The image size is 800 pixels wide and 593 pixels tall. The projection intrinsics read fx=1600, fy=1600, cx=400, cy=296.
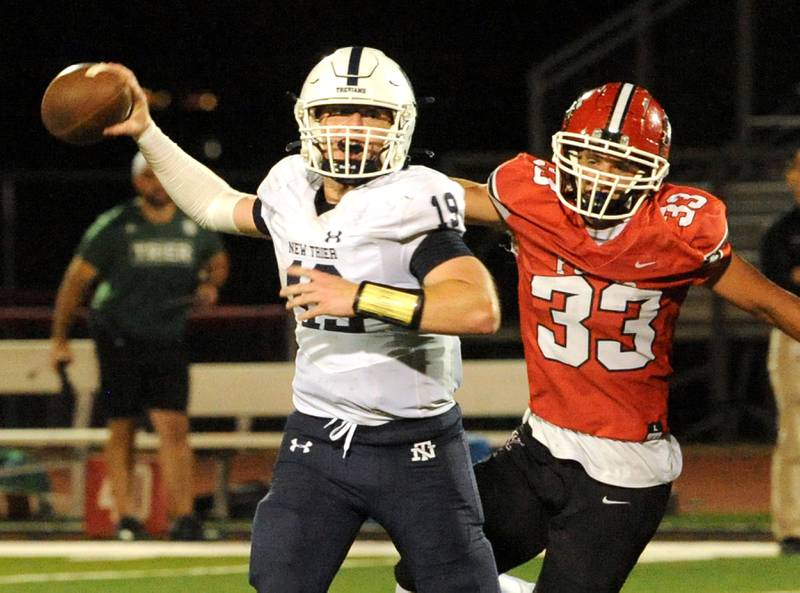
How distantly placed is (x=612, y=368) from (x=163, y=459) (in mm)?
3961

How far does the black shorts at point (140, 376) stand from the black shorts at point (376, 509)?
12.6 ft

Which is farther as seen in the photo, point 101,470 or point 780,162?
point 780,162

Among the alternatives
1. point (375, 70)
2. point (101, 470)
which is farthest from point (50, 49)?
point (375, 70)

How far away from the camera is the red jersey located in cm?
414

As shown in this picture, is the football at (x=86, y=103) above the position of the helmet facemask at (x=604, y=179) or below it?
above

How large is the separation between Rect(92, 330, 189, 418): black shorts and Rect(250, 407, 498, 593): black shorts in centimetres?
384

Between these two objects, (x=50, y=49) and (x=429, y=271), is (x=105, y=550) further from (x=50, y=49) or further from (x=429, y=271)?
(x=50, y=49)

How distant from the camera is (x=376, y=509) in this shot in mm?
3893

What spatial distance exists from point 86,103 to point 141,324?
3592mm

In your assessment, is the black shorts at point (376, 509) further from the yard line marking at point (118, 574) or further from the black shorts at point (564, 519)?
the yard line marking at point (118, 574)

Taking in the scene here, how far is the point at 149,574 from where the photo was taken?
6.77 meters

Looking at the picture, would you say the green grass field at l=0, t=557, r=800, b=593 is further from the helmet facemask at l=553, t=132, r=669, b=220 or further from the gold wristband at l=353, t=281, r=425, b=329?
the gold wristband at l=353, t=281, r=425, b=329

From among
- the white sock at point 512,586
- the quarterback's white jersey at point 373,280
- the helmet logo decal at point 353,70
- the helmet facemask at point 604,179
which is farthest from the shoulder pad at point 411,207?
the white sock at point 512,586

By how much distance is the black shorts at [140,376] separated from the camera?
773 centimetres
